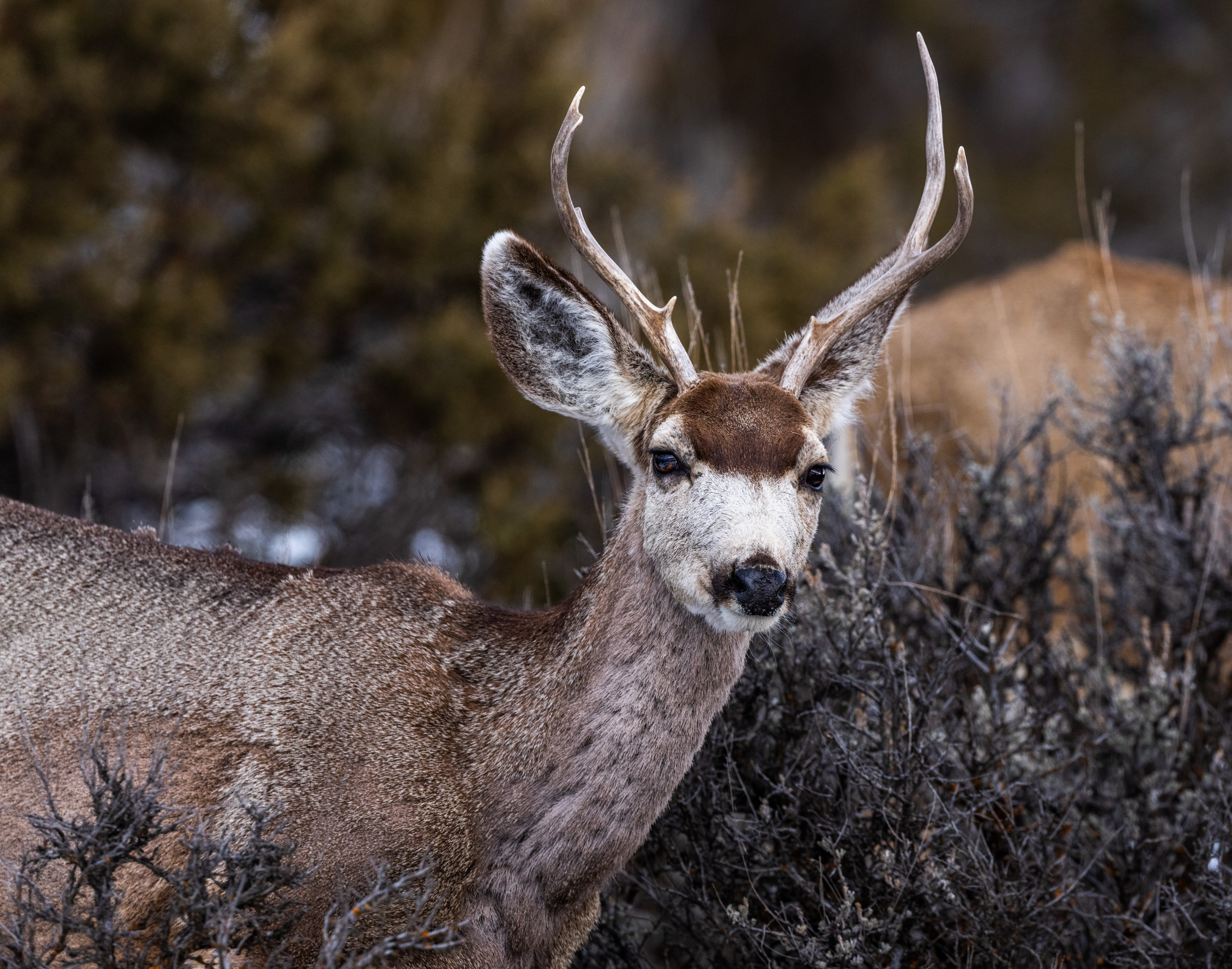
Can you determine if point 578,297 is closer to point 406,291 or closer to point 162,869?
point 162,869

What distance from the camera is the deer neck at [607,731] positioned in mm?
3658

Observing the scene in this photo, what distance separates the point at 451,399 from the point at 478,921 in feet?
23.7

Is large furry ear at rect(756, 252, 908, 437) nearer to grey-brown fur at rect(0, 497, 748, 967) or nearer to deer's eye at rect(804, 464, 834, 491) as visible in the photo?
deer's eye at rect(804, 464, 834, 491)

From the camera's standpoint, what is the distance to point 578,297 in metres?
4.02

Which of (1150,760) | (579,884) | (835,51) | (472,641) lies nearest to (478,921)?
(579,884)

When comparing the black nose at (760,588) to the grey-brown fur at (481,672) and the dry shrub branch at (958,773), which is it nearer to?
the grey-brown fur at (481,672)

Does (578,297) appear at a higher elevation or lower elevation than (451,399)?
higher

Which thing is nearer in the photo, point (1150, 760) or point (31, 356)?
point (1150, 760)

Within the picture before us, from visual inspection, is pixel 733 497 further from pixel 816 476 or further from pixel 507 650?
pixel 507 650

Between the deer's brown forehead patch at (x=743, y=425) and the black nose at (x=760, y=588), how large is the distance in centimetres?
36

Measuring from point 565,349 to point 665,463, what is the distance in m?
0.57

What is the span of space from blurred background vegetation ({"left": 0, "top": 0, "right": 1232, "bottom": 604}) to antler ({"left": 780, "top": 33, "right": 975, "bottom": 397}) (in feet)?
11.3

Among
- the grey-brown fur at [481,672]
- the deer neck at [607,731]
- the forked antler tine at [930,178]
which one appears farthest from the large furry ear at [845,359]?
the deer neck at [607,731]

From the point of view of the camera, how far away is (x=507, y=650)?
4.00 metres
